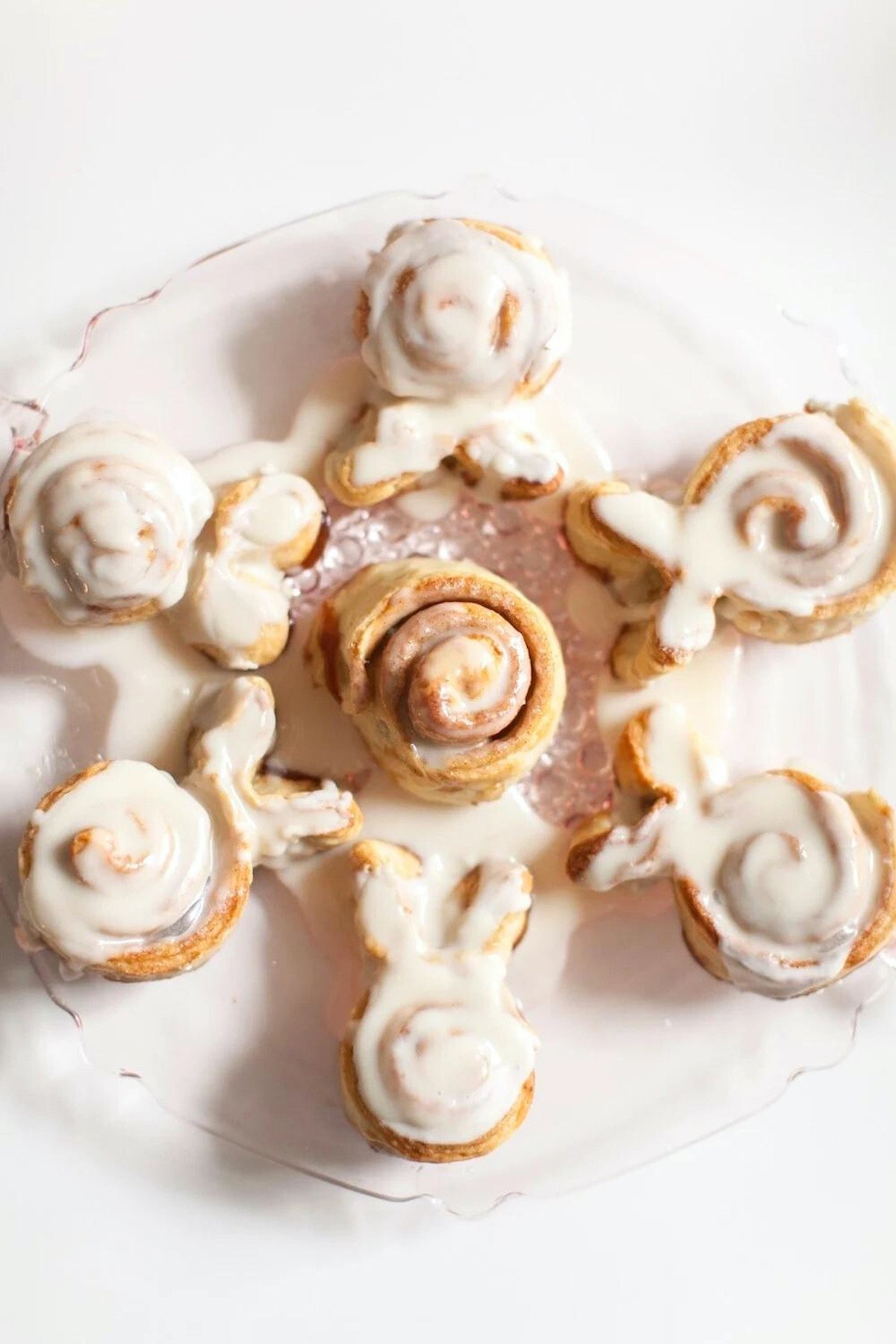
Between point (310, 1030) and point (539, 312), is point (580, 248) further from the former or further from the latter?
point (310, 1030)

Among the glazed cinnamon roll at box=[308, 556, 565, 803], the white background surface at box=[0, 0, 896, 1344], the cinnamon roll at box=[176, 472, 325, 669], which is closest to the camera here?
the glazed cinnamon roll at box=[308, 556, 565, 803]

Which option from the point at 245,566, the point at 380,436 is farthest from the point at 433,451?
the point at 245,566

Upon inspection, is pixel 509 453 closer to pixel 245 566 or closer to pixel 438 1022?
pixel 245 566

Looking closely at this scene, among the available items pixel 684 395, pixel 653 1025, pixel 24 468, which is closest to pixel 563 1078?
pixel 653 1025

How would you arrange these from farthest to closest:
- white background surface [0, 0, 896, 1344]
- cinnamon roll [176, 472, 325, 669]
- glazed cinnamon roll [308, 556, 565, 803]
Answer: white background surface [0, 0, 896, 1344], cinnamon roll [176, 472, 325, 669], glazed cinnamon roll [308, 556, 565, 803]

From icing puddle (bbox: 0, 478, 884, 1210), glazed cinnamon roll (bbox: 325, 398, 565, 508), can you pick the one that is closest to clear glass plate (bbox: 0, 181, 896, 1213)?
icing puddle (bbox: 0, 478, 884, 1210)

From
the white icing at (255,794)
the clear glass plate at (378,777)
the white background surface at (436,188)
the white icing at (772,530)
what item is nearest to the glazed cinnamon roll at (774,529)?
the white icing at (772,530)

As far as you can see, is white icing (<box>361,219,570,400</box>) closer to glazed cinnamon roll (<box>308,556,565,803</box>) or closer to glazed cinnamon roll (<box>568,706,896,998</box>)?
glazed cinnamon roll (<box>308,556,565,803</box>)
